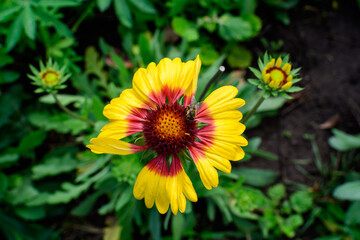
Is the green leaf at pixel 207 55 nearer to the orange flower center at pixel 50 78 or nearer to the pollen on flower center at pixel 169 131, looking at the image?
the pollen on flower center at pixel 169 131

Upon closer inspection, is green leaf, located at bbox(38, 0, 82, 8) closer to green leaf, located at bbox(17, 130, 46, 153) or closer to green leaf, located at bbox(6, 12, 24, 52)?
green leaf, located at bbox(6, 12, 24, 52)

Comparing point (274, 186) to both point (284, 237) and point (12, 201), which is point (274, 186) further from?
point (12, 201)

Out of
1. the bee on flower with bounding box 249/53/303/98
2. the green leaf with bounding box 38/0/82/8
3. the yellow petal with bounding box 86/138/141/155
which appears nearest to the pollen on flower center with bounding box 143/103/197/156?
the yellow petal with bounding box 86/138/141/155

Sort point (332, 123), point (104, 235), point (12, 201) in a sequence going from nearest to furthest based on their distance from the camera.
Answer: point (12, 201)
point (104, 235)
point (332, 123)

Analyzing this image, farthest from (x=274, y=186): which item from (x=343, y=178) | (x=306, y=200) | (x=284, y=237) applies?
(x=343, y=178)

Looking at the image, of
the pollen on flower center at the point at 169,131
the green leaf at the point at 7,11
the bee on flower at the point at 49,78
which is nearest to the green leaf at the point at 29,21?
the green leaf at the point at 7,11
